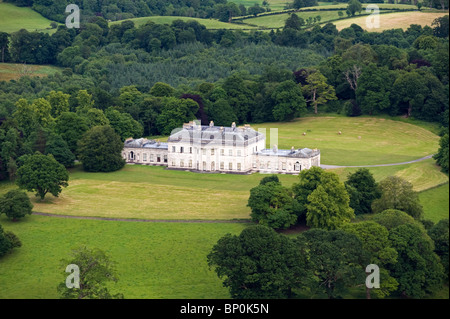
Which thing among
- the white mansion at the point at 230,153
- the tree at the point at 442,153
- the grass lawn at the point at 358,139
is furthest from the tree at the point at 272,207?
the grass lawn at the point at 358,139

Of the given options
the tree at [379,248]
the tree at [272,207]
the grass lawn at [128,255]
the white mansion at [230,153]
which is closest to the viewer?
the tree at [379,248]

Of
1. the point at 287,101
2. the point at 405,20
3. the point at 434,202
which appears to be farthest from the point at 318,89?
the point at 434,202

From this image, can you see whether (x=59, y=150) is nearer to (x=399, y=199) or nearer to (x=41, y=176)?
(x=41, y=176)

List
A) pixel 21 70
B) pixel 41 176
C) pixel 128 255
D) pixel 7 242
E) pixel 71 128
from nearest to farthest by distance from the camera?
1. pixel 7 242
2. pixel 128 255
3. pixel 41 176
4. pixel 71 128
5. pixel 21 70

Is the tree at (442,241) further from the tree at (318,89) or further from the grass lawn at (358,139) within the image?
the tree at (318,89)

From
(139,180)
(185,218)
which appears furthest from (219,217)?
(139,180)
